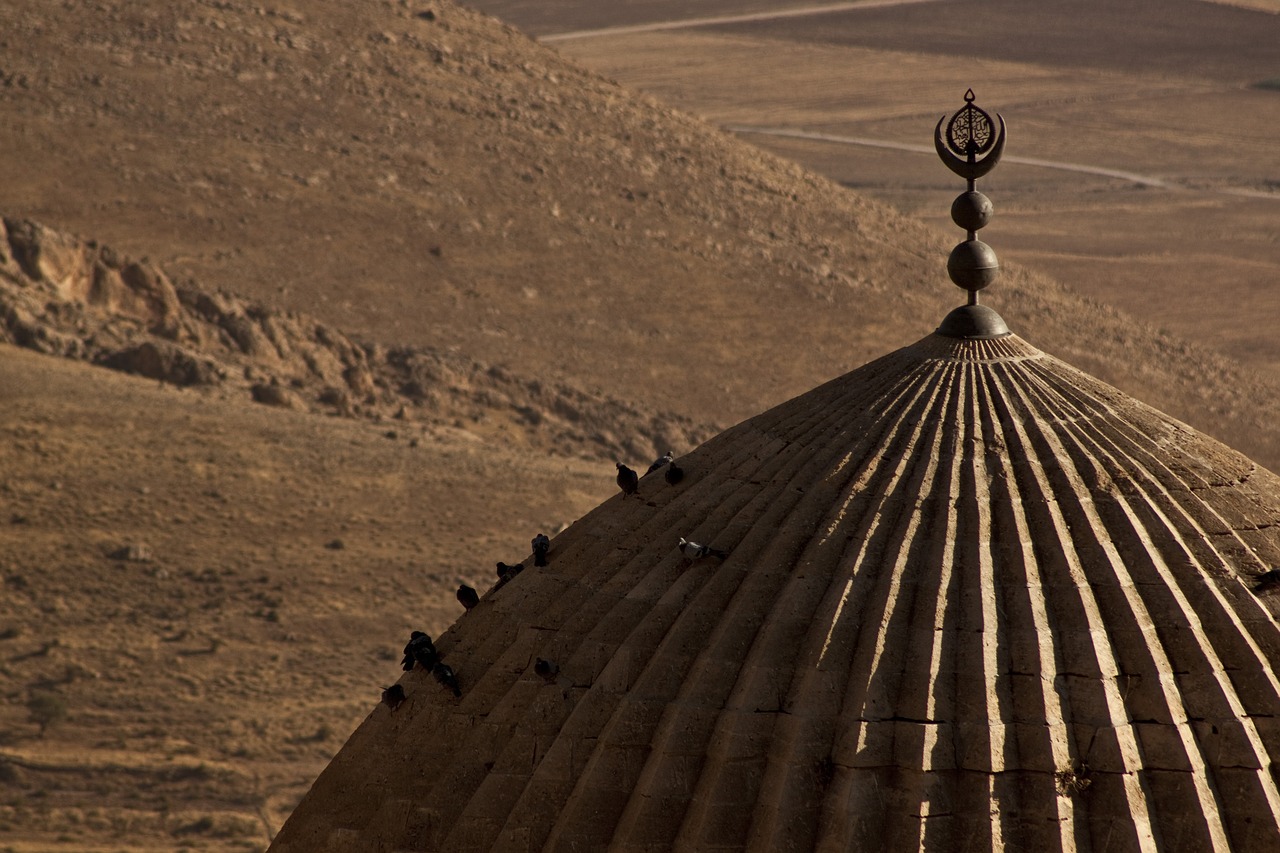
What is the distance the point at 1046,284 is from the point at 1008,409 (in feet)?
146

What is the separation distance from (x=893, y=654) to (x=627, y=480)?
203cm

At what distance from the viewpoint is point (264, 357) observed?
36.0 meters

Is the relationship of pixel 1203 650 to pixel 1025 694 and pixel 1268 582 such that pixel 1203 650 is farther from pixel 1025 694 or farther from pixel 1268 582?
pixel 1025 694

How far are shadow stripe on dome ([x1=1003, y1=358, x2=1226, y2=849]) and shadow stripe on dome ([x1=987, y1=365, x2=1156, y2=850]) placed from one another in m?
0.04

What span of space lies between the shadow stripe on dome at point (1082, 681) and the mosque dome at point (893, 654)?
1 cm

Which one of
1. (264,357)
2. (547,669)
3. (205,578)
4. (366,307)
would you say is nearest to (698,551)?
(547,669)

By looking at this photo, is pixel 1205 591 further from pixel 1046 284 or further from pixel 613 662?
pixel 1046 284

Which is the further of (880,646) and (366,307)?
(366,307)

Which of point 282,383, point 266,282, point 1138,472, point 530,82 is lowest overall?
point 1138,472

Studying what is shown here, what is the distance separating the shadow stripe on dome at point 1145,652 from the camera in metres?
5.99

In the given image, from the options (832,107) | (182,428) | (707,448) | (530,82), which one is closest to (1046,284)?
(530,82)

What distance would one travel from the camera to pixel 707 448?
831cm

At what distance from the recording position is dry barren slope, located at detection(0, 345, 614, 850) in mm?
23328

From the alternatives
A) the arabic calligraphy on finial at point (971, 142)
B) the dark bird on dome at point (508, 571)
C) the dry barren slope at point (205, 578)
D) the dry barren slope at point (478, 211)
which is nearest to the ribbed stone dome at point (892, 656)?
the dark bird on dome at point (508, 571)
